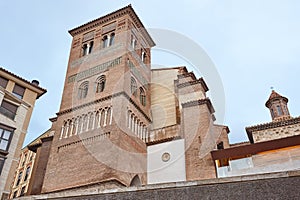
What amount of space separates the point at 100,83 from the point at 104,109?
8.48 ft

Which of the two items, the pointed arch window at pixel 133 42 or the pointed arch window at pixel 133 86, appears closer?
the pointed arch window at pixel 133 86

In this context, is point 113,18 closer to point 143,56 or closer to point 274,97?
point 143,56

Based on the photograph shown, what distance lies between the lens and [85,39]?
22734 mm

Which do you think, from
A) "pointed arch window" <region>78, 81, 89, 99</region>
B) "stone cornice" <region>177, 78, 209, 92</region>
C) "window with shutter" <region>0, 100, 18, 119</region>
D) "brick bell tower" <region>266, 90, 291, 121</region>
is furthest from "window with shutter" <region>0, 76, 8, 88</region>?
"brick bell tower" <region>266, 90, 291, 121</region>

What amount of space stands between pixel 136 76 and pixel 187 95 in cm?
407

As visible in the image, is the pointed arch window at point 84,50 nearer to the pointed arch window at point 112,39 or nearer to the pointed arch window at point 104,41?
the pointed arch window at point 104,41

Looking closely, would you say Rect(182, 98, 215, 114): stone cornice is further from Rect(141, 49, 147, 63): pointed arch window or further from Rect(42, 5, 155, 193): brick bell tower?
Rect(141, 49, 147, 63): pointed arch window

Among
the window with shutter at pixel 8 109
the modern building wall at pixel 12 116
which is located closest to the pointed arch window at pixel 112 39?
the modern building wall at pixel 12 116

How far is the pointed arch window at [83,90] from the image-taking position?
1926cm

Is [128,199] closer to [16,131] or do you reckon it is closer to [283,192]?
[283,192]

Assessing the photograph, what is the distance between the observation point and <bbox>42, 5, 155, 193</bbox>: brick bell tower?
15.2m

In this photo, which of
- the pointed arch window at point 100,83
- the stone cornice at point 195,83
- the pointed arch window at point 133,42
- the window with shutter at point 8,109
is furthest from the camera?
the pointed arch window at point 133,42

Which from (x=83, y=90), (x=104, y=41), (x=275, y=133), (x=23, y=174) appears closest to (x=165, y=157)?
(x=275, y=133)

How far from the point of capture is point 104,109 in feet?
56.9
